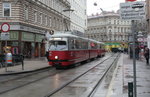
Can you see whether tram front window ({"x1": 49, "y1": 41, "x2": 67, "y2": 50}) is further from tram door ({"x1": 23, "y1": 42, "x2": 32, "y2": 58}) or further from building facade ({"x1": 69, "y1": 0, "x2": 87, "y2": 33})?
building facade ({"x1": 69, "y1": 0, "x2": 87, "y2": 33})

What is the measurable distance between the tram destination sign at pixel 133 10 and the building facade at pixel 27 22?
902 inches

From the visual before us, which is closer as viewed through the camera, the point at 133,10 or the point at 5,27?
the point at 133,10

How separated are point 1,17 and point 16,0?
306 centimetres

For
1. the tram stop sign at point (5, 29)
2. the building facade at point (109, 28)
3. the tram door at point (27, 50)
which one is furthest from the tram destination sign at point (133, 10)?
the building facade at point (109, 28)

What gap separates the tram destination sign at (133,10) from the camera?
6.53 m

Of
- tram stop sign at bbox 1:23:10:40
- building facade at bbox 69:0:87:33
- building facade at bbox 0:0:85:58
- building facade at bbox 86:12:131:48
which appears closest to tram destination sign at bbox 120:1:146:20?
tram stop sign at bbox 1:23:10:40

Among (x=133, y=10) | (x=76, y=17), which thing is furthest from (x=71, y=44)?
(x=76, y=17)

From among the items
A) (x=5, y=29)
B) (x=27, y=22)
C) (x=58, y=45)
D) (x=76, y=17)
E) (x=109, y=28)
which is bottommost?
(x=58, y=45)

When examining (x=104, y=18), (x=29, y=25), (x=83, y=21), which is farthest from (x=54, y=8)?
(x=104, y=18)

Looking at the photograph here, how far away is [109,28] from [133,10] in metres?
112

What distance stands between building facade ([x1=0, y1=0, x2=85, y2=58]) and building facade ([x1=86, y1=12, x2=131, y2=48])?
230 feet

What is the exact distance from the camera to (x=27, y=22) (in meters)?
36.5

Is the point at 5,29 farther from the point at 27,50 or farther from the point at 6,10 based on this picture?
the point at 27,50

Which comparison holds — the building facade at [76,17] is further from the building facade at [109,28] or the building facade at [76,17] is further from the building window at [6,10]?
the building window at [6,10]
